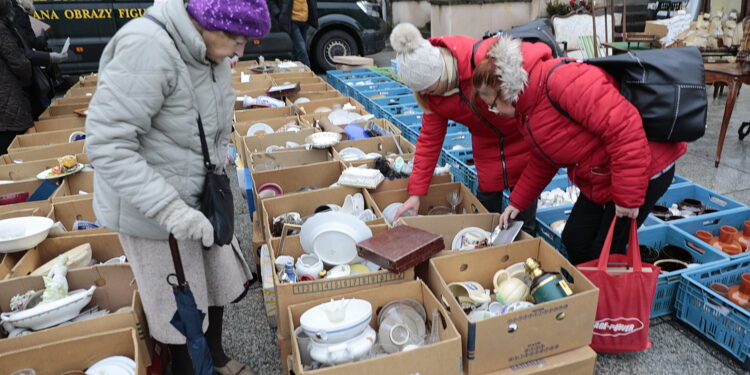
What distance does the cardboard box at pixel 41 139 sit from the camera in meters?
3.59

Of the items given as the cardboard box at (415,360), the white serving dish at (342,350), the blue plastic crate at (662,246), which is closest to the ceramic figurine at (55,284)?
the cardboard box at (415,360)

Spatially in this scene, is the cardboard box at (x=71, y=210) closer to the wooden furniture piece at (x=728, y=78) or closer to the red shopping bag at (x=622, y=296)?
the red shopping bag at (x=622, y=296)

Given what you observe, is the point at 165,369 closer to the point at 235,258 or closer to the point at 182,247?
the point at 235,258

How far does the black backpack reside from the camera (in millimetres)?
1709

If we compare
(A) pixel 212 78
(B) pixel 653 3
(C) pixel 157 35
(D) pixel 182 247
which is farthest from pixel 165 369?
(B) pixel 653 3

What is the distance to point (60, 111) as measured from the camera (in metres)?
4.41

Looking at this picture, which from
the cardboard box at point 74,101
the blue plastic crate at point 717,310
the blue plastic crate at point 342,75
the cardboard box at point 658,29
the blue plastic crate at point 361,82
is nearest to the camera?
the blue plastic crate at point 717,310

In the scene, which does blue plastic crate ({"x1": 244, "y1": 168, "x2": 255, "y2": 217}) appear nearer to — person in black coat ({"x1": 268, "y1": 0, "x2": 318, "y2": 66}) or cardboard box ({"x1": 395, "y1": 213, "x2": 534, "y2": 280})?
cardboard box ({"x1": 395, "y1": 213, "x2": 534, "y2": 280})

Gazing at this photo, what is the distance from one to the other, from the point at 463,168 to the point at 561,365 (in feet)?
5.70

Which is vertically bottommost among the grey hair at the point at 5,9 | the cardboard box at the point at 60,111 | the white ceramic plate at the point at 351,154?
the white ceramic plate at the point at 351,154

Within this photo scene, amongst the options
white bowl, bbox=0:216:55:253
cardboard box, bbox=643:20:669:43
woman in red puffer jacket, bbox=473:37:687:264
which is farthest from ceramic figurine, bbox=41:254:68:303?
cardboard box, bbox=643:20:669:43

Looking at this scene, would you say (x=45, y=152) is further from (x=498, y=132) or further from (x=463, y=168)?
(x=498, y=132)

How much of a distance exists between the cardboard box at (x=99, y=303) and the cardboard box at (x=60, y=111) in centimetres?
278

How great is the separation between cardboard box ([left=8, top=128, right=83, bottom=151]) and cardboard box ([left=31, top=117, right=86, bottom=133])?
0.18 m
